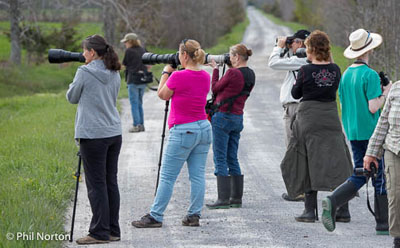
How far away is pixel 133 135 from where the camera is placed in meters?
12.7

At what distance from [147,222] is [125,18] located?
22759 millimetres

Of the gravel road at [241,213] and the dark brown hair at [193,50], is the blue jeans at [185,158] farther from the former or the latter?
the dark brown hair at [193,50]

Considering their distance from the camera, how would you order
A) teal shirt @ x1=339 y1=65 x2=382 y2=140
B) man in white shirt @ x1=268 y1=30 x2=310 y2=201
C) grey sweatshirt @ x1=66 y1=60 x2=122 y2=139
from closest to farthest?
grey sweatshirt @ x1=66 y1=60 x2=122 y2=139
teal shirt @ x1=339 y1=65 x2=382 y2=140
man in white shirt @ x1=268 y1=30 x2=310 y2=201

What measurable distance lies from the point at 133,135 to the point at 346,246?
7.31 meters

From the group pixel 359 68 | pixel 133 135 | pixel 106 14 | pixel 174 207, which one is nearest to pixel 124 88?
pixel 133 135

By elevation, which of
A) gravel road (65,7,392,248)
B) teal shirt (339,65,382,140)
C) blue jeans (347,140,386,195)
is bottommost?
gravel road (65,7,392,248)

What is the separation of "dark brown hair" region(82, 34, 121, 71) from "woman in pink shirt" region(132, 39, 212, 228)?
2.04 ft

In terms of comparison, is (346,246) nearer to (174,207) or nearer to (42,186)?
(174,207)

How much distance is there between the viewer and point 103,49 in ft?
19.4

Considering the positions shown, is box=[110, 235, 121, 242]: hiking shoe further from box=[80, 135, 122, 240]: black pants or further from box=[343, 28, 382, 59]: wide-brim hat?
box=[343, 28, 382, 59]: wide-brim hat

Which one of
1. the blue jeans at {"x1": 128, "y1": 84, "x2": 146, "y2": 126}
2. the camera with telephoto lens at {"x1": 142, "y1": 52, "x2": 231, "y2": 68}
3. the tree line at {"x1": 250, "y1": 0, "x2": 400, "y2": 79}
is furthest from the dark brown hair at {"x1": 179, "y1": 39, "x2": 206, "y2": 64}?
the tree line at {"x1": 250, "y1": 0, "x2": 400, "y2": 79}

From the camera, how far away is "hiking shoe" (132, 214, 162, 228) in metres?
6.55

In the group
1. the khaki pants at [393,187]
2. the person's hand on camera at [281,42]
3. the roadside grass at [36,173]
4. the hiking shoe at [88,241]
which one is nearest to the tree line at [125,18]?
the roadside grass at [36,173]

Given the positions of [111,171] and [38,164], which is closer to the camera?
[111,171]
